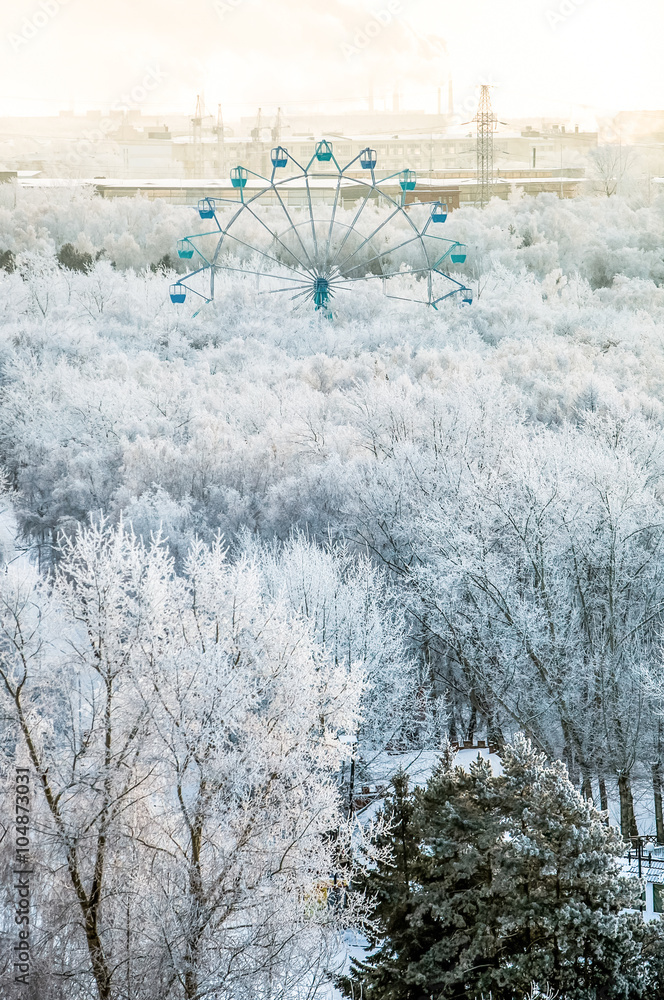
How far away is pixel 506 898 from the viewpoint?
10453 mm

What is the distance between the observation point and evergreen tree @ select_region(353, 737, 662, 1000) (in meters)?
9.97

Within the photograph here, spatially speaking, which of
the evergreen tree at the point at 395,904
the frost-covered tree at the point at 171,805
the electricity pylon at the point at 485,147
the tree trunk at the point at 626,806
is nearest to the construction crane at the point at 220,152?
the electricity pylon at the point at 485,147

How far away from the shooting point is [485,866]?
35.7 ft

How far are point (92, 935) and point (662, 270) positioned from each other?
6033 cm

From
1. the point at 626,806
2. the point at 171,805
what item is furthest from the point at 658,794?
the point at 171,805

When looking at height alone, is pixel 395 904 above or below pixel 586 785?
Result: above

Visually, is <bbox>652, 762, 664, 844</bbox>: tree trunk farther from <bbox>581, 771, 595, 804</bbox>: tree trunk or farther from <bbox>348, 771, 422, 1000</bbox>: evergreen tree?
<bbox>348, 771, 422, 1000</bbox>: evergreen tree

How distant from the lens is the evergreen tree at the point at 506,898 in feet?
32.7

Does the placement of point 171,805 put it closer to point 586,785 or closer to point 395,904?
point 395,904

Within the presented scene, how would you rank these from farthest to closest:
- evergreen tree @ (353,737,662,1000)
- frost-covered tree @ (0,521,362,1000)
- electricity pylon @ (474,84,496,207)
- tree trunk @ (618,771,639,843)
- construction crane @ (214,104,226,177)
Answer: construction crane @ (214,104,226,177) < electricity pylon @ (474,84,496,207) < tree trunk @ (618,771,639,843) < frost-covered tree @ (0,521,362,1000) < evergreen tree @ (353,737,662,1000)

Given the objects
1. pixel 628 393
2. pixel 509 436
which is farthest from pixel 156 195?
pixel 509 436

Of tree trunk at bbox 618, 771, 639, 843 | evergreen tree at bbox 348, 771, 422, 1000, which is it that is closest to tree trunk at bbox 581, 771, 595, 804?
tree trunk at bbox 618, 771, 639, 843

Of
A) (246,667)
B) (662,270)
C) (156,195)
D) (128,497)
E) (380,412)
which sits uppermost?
(156,195)

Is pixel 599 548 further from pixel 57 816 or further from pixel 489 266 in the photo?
pixel 489 266
